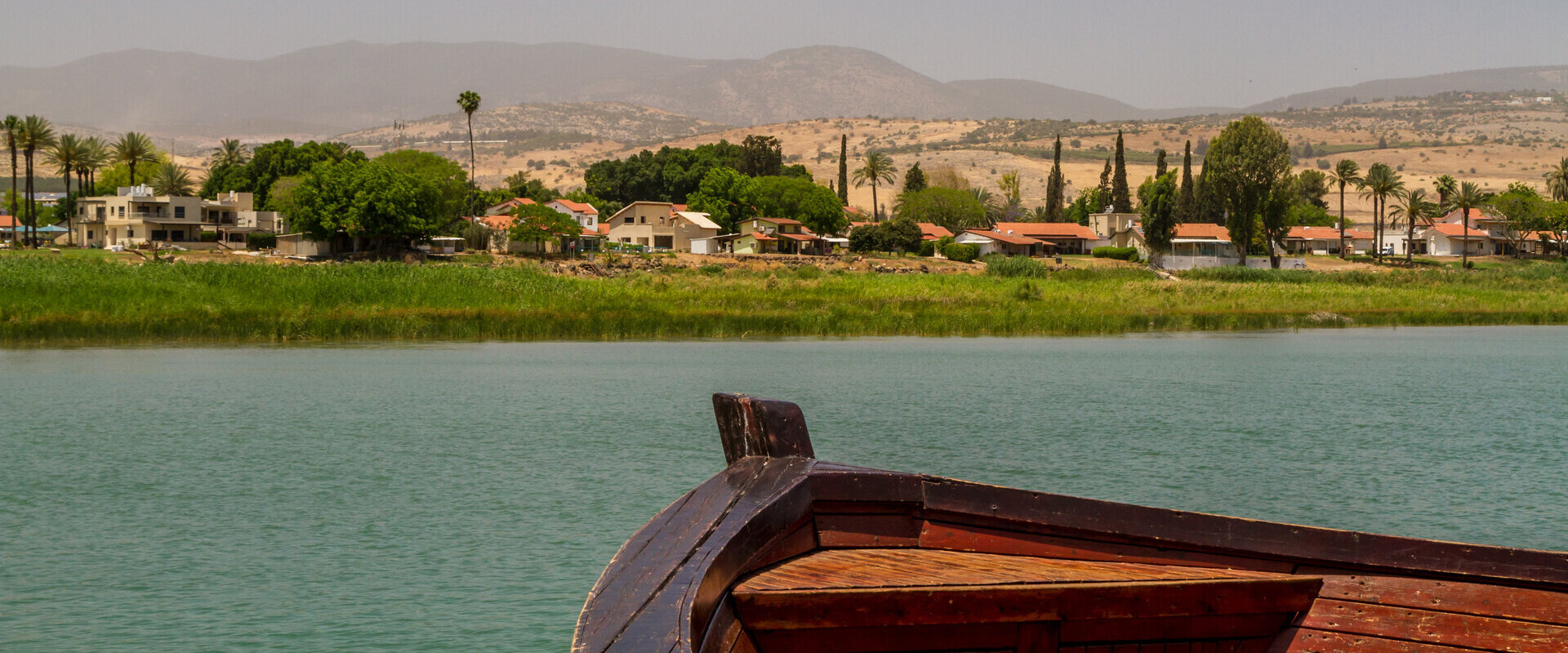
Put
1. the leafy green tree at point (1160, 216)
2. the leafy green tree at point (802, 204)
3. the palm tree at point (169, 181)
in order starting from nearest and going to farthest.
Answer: the leafy green tree at point (1160, 216), the leafy green tree at point (802, 204), the palm tree at point (169, 181)

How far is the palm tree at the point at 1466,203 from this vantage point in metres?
104

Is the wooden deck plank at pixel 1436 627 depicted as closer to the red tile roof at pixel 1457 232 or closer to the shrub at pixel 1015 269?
the shrub at pixel 1015 269

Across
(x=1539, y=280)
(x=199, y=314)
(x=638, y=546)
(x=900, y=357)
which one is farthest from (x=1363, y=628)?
(x=1539, y=280)

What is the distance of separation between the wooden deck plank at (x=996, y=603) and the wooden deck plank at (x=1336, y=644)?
322mm

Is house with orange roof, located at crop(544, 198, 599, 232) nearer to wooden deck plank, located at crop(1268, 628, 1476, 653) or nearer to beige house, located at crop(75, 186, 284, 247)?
beige house, located at crop(75, 186, 284, 247)

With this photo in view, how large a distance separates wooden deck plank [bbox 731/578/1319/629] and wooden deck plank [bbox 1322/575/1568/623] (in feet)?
2.12

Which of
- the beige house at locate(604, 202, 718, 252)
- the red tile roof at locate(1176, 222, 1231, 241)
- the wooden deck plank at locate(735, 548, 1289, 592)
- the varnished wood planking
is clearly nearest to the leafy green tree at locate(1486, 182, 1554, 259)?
the red tile roof at locate(1176, 222, 1231, 241)

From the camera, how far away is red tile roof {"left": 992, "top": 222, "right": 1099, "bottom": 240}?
111 metres

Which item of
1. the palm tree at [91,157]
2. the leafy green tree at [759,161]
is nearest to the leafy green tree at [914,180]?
the leafy green tree at [759,161]

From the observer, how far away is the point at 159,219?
328 feet

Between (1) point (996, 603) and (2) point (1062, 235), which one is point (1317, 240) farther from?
(1) point (996, 603)

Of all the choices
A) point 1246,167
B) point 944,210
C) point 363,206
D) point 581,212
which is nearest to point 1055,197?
point 944,210

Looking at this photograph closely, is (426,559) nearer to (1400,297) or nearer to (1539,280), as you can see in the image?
(1400,297)

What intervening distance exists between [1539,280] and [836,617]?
275 feet
